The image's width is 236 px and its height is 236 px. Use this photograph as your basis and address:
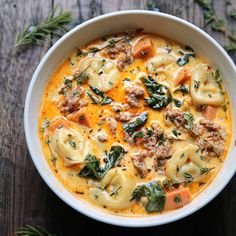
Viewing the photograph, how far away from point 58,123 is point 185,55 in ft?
3.41

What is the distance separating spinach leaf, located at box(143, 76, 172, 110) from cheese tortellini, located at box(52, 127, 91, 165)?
53cm

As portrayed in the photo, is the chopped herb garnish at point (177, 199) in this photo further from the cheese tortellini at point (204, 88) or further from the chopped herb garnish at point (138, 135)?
the cheese tortellini at point (204, 88)

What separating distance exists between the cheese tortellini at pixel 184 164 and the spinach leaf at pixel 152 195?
0.12m

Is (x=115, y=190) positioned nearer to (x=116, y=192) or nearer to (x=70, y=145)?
(x=116, y=192)

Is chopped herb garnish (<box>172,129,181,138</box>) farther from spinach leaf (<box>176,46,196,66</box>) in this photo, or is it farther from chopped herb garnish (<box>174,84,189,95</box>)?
spinach leaf (<box>176,46,196,66</box>)

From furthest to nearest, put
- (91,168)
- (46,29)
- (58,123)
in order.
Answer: (46,29), (58,123), (91,168)

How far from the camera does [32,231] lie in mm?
3652

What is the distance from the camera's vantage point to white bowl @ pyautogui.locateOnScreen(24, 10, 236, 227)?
131 inches

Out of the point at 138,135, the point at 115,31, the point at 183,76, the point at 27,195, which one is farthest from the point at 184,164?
the point at 27,195

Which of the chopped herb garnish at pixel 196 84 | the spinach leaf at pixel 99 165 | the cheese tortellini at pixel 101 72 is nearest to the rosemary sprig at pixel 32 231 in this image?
the spinach leaf at pixel 99 165

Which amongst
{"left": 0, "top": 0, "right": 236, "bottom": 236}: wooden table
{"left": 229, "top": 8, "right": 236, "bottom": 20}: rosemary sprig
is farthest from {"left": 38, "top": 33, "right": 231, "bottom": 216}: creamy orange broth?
{"left": 229, "top": 8, "right": 236, "bottom": 20}: rosemary sprig

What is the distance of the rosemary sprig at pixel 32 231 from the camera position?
3.61 m

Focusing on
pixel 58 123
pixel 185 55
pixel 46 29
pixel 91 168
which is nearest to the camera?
pixel 91 168

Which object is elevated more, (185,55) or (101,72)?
(185,55)
